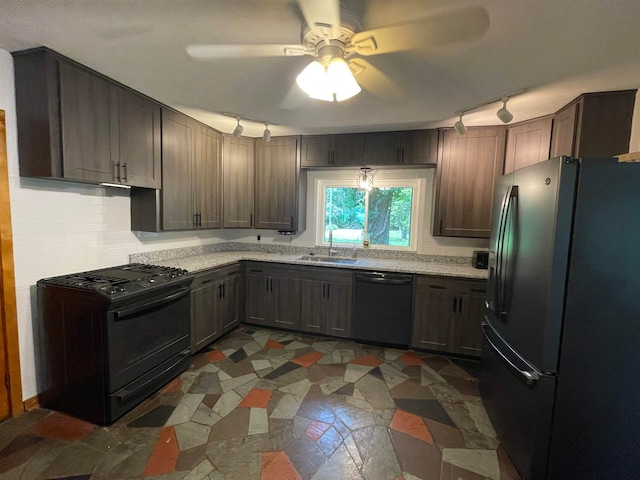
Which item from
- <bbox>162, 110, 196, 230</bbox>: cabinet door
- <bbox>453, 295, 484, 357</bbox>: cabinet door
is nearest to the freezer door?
<bbox>453, 295, 484, 357</bbox>: cabinet door

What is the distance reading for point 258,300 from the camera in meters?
3.63

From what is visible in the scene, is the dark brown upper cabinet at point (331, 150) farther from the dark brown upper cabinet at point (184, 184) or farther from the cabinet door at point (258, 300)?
the cabinet door at point (258, 300)

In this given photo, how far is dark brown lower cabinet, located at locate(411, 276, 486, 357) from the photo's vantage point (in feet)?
9.59

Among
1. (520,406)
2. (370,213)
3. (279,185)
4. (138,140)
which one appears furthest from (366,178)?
Result: (520,406)

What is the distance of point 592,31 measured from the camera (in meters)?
1.43

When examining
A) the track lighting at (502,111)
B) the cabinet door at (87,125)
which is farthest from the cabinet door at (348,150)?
the cabinet door at (87,125)

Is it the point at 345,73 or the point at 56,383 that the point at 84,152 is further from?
the point at 345,73

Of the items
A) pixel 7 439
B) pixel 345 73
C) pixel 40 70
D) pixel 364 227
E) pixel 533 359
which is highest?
pixel 40 70

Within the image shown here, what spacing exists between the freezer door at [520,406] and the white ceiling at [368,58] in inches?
71.1

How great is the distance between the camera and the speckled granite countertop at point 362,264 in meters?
2.98

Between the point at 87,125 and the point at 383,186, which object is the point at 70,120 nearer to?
the point at 87,125

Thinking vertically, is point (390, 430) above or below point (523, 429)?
below

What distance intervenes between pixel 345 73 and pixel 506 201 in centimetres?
136

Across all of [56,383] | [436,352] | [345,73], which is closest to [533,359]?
[436,352]
